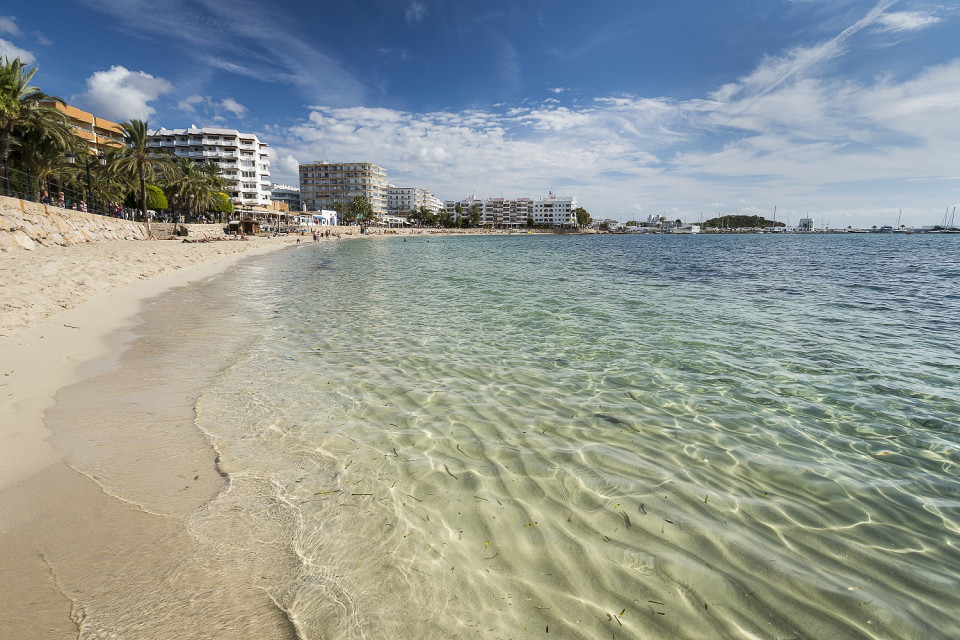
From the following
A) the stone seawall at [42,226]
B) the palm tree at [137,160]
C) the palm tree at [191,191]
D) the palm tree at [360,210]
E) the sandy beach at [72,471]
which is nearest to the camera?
the sandy beach at [72,471]

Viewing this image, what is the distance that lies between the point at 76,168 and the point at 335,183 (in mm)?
120197

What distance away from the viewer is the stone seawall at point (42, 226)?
19980 millimetres

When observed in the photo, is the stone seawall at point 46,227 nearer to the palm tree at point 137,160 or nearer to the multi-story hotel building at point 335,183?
the palm tree at point 137,160

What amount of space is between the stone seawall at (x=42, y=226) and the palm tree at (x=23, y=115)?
595 cm

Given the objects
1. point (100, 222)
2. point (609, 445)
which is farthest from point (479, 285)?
point (100, 222)

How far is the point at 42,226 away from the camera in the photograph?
76.4 ft

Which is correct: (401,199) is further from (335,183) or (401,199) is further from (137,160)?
(137,160)

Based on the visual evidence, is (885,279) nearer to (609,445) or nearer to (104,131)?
(609,445)

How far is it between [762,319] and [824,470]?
30.5 ft

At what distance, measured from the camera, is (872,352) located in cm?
891

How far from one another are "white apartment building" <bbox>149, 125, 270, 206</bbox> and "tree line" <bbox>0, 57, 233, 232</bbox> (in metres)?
26.8

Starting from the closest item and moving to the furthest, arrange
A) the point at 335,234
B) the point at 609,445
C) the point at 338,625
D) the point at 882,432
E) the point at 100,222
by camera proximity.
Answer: the point at 338,625 < the point at 609,445 < the point at 882,432 < the point at 100,222 < the point at 335,234

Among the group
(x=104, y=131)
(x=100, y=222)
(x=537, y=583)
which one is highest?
(x=104, y=131)

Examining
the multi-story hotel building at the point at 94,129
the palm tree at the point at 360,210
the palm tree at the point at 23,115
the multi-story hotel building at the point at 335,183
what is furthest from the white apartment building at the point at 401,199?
the palm tree at the point at 23,115
